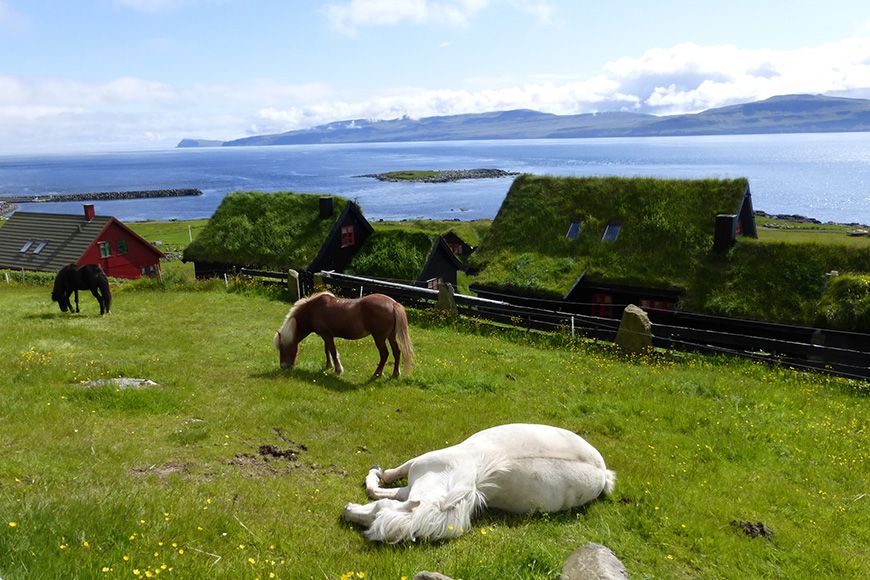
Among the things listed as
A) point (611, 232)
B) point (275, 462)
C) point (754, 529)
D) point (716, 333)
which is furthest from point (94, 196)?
point (754, 529)

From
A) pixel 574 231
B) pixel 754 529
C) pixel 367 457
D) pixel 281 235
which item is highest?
pixel 281 235

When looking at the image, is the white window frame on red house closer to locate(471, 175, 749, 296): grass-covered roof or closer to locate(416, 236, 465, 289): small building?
locate(416, 236, 465, 289): small building

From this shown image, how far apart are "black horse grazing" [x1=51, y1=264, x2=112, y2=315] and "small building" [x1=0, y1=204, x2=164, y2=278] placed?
22656 millimetres

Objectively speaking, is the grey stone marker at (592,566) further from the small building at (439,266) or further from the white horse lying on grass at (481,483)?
the small building at (439,266)

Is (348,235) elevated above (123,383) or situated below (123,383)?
above

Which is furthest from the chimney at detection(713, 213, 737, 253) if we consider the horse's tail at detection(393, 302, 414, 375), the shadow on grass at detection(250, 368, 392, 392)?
the shadow on grass at detection(250, 368, 392, 392)

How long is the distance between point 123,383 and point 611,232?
21.1 metres

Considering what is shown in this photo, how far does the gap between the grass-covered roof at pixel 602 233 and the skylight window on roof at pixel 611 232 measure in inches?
7.5

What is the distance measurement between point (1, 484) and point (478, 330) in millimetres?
15937

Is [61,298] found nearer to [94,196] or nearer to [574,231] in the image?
[574,231]

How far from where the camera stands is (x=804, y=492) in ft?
26.8

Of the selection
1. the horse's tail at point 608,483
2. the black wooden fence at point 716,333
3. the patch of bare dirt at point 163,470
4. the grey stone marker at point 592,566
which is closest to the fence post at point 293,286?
the black wooden fence at point 716,333

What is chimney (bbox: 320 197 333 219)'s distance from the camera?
113 ft

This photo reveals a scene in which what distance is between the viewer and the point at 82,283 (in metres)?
21.3
